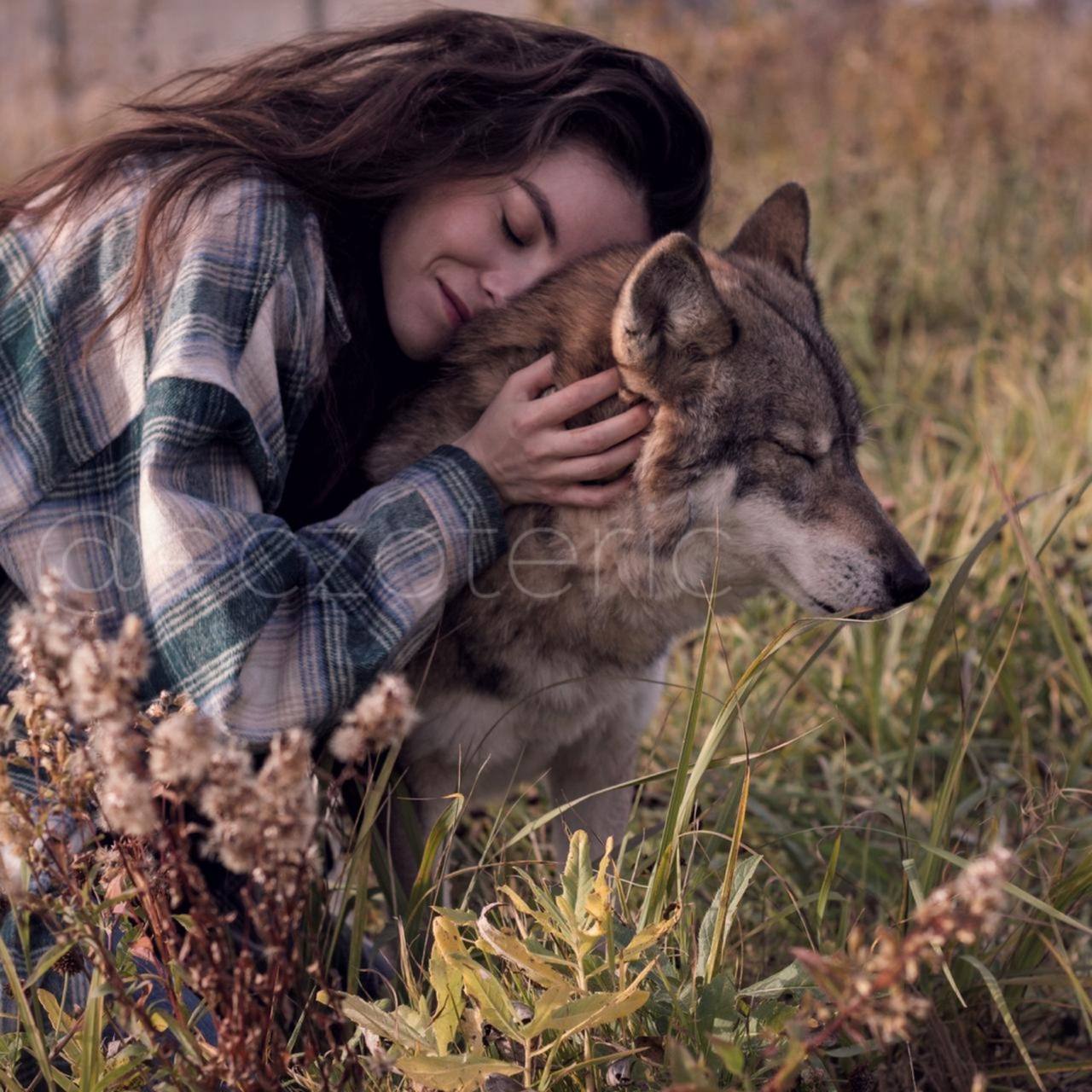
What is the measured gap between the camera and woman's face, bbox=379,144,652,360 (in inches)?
89.4

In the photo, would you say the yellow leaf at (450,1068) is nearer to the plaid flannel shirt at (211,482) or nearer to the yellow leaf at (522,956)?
the yellow leaf at (522,956)

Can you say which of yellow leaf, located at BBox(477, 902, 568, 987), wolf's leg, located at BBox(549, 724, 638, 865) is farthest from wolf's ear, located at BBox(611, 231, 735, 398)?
yellow leaf, located at BBox(477, 902, 568, 987)

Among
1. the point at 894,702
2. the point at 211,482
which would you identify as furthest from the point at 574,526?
the point at 894,702

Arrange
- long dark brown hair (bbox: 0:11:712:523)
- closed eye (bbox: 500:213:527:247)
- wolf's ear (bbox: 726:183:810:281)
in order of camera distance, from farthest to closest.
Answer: wolf's ear (bbox: 726:183:810:281), closed eye (bbox: 500:213:527:247), long dark brown hair (bbox: 0:11:712:523)

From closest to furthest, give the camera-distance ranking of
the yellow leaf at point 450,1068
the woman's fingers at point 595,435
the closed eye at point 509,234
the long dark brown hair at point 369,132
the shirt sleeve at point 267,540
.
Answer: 1. the yellow leaf at point 450,1068
2. the shirt sleeve at point 267,540
3. the woman's fingers at point 595,435
4. the long dark brown hair at point 369,132
5. the closed eye at point 509,234

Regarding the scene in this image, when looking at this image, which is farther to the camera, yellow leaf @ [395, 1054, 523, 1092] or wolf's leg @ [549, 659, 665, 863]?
wolf's leg @ [549, 659, 665, 863]

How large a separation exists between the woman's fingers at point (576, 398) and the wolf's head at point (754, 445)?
3 cm

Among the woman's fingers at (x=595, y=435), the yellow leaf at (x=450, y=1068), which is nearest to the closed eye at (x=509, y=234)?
the woman's fingers at (x=595, y=435)

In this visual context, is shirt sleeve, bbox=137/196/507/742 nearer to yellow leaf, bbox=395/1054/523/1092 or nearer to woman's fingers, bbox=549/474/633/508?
woman's fingers, bbox=549/474/633/508

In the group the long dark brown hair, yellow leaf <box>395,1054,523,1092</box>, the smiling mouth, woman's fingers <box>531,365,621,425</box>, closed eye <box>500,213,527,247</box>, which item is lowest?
yellow leaf <box>395,1054,523,1092</box>

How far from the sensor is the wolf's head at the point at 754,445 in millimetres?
2014

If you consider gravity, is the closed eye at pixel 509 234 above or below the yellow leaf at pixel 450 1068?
above

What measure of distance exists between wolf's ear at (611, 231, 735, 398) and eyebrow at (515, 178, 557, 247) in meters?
0.35

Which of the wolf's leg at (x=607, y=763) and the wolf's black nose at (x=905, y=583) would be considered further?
the wolf's leg at (x=607, y=763)
